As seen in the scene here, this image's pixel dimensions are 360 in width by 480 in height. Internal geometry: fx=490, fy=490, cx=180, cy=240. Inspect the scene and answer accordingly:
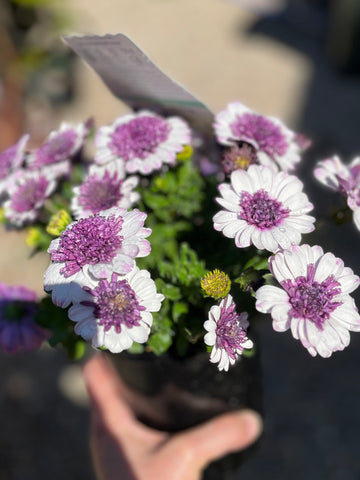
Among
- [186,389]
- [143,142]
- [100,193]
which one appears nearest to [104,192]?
[100,193]

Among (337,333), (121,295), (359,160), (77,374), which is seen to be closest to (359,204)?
(359,160)

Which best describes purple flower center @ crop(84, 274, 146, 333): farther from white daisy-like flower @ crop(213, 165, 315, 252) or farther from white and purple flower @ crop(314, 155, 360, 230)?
white and purple flower @ crop(314, 155, 360, 230)

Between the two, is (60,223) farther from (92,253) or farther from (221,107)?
(221,107)

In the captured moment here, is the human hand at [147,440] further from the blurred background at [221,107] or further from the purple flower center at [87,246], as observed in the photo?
the purple flower center at [87,246]

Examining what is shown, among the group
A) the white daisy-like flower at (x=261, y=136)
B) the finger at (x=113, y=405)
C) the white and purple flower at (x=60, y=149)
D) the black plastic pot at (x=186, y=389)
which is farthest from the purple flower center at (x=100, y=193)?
the finger at (x=113, y=405)

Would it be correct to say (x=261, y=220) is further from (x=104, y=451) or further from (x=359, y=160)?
(x=104, y=451)

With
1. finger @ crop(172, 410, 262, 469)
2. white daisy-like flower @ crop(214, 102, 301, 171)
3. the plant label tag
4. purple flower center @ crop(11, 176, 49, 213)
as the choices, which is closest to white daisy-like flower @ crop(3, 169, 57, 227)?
purple flower center @ crop(11, 176, 49, 213)

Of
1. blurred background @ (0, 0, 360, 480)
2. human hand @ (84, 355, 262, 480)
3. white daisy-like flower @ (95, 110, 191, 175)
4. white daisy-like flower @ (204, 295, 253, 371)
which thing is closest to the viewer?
white daisy-like flower @ (204, 295, 253, 371)
